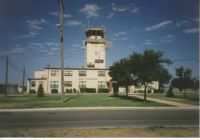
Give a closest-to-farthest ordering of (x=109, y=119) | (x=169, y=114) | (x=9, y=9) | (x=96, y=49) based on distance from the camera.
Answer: (x=9, y=9), (x=109, y=119), (x=169, y=114), (x=96, y=49)

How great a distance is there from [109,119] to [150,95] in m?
2.55

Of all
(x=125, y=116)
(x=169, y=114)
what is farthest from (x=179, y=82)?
(x=125, y=116)

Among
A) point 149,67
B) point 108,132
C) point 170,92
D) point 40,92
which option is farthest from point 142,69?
point 40,92

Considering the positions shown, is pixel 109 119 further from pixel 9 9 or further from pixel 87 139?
pixel 9 9

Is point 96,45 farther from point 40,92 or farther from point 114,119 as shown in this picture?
point 114,119

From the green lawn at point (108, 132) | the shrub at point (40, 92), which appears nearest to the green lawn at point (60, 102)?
the shrub at point (40, 92)

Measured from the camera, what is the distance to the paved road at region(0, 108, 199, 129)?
6770mm

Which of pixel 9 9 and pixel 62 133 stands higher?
pixel 9 9

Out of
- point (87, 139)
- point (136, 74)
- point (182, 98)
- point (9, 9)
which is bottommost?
point (87, 139)

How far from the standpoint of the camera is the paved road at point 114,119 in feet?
22.2

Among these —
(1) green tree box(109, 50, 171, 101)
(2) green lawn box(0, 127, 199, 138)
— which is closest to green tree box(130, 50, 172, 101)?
(1) green tree box(109, 50, 171, 101)

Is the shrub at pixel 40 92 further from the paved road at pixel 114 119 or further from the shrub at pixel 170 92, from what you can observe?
the shrub at pixel 170 92

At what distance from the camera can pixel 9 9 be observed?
697 centimetres

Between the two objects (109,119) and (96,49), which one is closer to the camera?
(109,119)
